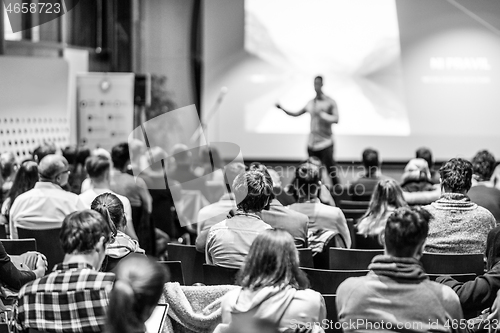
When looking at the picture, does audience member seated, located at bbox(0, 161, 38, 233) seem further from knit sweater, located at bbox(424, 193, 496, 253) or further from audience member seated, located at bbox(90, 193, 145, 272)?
knit sweater, located at bbox(424, 193, 496, 253)

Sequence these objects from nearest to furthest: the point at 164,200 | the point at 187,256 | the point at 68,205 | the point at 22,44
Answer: the point at 187,256, the point at 68,205, the point at 164,200, the point at 22,44

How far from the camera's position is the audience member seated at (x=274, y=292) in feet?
Answer: 7.54

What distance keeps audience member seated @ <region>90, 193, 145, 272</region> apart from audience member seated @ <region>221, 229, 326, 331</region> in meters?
1.07

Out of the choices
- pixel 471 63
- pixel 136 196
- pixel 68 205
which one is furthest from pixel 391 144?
pixel 68 205

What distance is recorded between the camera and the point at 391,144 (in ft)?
33.8

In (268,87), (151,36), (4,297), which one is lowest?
(4,297)

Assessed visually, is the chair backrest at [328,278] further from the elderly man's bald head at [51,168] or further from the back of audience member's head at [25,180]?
the back of audience member's head at [25,180]

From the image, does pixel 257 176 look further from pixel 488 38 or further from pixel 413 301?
pixel 488 38

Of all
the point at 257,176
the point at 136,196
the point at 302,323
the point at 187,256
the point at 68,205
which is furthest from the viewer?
the point at 136,196

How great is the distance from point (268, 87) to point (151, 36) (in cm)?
211

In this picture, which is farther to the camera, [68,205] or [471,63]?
[471,63]

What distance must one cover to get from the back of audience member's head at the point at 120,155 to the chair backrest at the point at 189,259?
6.16 ft

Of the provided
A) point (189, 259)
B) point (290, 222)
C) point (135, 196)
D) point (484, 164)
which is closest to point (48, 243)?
point (189, 259)

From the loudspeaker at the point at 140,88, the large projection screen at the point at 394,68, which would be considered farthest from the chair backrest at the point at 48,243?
the large projection screen at the point at 394,68
